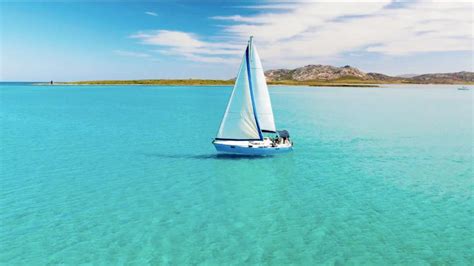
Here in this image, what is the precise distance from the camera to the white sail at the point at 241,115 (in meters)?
42.1

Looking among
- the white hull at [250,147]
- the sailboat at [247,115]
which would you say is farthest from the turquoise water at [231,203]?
the sailboat at [247,115]

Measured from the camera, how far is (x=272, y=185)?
113ft

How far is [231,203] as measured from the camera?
1153 inches

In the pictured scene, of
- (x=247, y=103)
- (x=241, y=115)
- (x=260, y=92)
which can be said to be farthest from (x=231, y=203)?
(x=260, y=92)

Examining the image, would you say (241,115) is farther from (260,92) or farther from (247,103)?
(260,92)

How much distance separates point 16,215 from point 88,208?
5.04 m

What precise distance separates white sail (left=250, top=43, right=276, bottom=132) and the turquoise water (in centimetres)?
530

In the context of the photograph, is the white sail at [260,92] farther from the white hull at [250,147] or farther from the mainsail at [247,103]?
the white hull at [250,147]

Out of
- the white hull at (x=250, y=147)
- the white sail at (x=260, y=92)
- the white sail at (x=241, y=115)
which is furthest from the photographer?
the white hull at (x=250, y=147)

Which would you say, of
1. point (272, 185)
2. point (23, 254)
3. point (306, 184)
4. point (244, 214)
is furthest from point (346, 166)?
point (23, 254)

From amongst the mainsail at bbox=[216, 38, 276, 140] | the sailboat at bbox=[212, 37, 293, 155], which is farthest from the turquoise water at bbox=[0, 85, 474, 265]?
the mainsail at bbox=[216, 38, 276, 140]

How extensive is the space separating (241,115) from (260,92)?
151 inches

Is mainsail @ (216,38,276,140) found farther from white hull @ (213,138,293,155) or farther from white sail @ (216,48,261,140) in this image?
white hull @ (213,138,293,155)

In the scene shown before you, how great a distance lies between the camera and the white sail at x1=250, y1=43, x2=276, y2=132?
41.8 m
